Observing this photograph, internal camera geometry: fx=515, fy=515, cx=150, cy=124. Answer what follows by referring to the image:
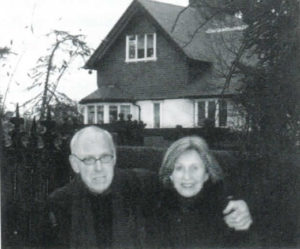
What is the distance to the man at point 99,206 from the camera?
5.50ft

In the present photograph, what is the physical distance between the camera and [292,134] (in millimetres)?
2037

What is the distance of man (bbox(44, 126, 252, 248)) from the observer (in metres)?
1.68

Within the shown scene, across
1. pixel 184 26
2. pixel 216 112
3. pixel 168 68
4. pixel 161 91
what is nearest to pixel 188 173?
pixel 216 112

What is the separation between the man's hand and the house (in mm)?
565

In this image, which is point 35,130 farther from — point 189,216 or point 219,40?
point 219,40

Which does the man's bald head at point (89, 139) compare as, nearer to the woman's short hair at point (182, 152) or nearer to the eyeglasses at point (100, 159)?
the eyeglasses at point (100, 159)

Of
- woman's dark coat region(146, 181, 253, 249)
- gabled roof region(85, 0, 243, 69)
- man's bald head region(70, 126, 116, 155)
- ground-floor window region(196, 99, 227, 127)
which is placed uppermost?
gabled roof region(85, 0, 243, 69)

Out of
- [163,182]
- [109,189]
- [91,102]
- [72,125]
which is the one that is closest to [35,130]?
[72,125]

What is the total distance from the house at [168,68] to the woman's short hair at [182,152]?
13.4 inches

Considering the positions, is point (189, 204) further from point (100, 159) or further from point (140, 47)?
point (140, 47)

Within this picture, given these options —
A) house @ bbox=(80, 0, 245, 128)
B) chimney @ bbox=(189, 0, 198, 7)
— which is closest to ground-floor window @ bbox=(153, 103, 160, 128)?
house @ bbox=(80, 0, 245, 128)

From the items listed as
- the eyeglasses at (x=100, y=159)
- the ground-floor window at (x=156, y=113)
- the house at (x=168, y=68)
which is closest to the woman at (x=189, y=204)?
the eyeglasses at (x=100, y=159)

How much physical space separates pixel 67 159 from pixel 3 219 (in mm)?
344

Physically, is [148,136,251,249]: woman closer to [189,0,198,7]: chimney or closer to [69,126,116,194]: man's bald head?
[69,126,116,194]: man's bald head
